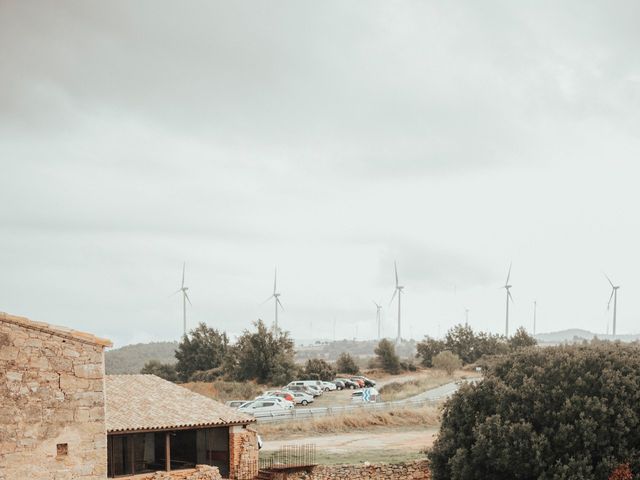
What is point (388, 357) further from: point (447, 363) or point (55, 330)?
point (55, 330)

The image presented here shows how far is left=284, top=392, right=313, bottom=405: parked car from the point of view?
58925mm

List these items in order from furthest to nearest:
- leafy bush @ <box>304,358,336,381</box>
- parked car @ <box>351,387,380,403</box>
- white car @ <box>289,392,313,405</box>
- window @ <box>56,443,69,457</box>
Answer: leafy bush @ <box>304,358,336,381</box>
parked car @ <box>351,387,380,403</box>
white car @ <box>289,392,313,405</box>
window @ <box>56,443,69,457</box>

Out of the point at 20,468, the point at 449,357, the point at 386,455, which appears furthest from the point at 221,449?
the point at 449,357

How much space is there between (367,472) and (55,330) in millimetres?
18696

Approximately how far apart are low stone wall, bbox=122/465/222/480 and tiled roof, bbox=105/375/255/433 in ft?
5.87

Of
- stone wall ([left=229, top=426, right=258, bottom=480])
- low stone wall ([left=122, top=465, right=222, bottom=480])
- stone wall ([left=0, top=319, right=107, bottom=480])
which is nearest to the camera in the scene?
stone wall ([left=0, top=319, right=107, bottom=480])

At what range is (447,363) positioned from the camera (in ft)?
274

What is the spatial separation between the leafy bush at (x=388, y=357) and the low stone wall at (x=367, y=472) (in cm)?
5531

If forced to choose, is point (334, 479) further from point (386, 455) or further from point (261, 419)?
point (261, 419)


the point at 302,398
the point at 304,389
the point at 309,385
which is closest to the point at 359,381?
the point at 309,385

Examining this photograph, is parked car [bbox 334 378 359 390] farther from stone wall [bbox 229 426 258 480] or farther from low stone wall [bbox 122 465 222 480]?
low stone wall [bbox 122 465 222 480]

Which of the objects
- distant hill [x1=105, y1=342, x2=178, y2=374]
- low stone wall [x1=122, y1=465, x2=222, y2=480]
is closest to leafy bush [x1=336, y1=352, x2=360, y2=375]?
low stone wall [x1=122, y1=465, x2=222, y2=480]

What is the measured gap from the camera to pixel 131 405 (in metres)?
30.4

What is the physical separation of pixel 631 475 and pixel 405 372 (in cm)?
6241
